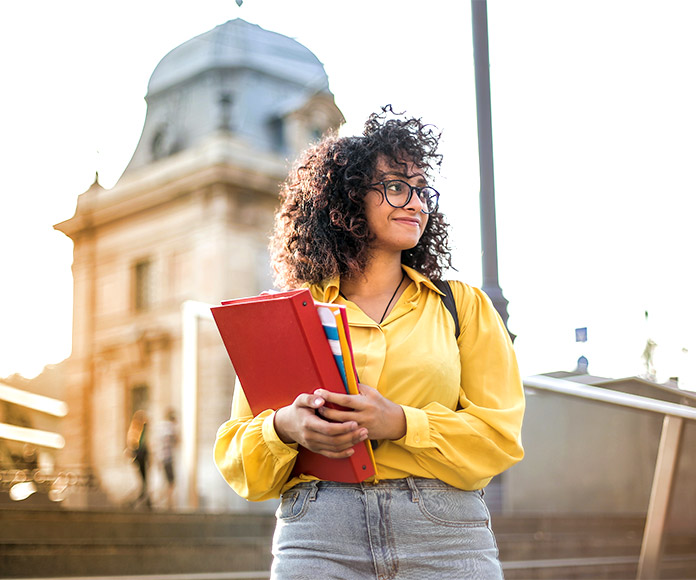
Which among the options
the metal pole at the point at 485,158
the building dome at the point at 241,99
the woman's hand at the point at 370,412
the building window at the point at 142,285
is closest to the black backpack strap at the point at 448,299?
the woman's hand at the point at 370,412

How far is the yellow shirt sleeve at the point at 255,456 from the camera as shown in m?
1.79

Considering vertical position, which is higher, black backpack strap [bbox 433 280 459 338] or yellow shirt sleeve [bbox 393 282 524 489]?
black backpack strap [bbox 433 280 459 338]

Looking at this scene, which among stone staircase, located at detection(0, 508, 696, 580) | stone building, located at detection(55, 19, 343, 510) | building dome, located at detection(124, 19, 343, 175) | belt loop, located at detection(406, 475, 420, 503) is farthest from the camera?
building dome, located at detection(124, 19, 343, 175)

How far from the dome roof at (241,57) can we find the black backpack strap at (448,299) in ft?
49.4

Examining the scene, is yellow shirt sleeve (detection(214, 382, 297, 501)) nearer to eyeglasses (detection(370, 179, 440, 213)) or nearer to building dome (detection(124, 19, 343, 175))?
eyeglasses (detection(370, 179, 440, 213))

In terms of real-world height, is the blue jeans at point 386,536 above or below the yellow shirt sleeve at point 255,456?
below

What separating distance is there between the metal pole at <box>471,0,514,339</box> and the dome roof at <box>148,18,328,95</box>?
11929 millimetres

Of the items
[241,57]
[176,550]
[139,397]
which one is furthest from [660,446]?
[241,57]

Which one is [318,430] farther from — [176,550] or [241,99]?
[241,99]

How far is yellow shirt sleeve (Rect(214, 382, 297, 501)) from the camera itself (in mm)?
1789

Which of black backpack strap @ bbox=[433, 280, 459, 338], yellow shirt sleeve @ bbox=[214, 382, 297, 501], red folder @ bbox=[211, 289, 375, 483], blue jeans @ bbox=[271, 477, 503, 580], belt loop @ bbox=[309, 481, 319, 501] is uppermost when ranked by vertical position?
black backpack strap @ bbox=[433, 280, 459, 338]

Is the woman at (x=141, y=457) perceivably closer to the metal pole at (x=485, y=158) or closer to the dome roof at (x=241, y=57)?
the dome roof at (x=241, y=57)

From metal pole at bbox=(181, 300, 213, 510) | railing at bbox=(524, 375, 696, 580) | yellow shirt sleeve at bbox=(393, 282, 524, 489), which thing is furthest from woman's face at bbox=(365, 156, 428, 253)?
metal pole at bbox=(181, 300, 213, 510)

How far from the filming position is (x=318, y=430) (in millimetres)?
1672
